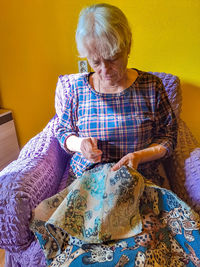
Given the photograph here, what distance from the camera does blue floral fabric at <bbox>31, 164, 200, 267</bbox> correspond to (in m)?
0.69

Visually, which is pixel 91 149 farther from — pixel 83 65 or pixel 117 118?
pixel 83 65

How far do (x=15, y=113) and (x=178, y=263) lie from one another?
5.07 ft

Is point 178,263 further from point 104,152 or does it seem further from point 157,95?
point 157,95

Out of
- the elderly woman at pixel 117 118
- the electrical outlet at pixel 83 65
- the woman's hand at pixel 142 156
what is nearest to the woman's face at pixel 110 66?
the elderly woman at pixel 117 118

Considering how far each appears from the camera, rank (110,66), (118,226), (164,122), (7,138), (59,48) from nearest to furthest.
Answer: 1. (118,226)
2. (110,66)
3. (164,122)
4. (59,48)
5. (7,138)

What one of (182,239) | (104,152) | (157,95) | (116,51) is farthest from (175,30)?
(182,239)

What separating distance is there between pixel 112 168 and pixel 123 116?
22 centimetres

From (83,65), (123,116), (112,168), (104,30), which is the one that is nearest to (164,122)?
(123,116)

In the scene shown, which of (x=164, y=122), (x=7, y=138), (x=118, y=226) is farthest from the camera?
(x=7, y=138)

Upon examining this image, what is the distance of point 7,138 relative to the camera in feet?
5.86

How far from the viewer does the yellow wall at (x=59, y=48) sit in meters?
1.29

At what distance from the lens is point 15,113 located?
1.82 metres

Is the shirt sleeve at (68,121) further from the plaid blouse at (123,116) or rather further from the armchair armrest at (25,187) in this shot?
the armchair armrest at (25,187)

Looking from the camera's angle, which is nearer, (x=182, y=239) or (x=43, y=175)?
(x=182, y=239)
